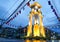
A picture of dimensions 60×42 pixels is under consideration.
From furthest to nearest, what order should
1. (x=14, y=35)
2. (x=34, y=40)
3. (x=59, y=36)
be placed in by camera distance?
(x=14, y=35)
(x=59, y=36)
(x=34, y=40)

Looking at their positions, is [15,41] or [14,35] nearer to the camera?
[15,41]

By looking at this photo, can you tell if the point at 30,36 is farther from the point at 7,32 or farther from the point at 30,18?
the point at 7,32

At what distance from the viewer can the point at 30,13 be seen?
4078 cm

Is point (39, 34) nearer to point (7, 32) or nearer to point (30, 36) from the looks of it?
point (30, 36)

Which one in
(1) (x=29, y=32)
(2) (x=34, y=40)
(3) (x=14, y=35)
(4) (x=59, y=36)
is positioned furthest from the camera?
(3) (x=14, y=35)

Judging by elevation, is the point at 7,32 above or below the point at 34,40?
above

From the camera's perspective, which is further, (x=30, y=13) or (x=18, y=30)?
(x=18, y=30)

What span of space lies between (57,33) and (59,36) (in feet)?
9.14

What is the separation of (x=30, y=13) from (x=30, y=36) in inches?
237

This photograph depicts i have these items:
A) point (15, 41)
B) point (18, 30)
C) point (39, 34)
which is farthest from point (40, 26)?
point (18, 30)

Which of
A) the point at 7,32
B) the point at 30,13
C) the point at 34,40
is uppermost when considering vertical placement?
the point at 30,13

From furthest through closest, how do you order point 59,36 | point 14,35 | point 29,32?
point 14,35 < point 59,36 < point 29,32

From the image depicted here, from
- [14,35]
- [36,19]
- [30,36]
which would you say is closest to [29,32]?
[30,36]

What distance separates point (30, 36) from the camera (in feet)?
127
